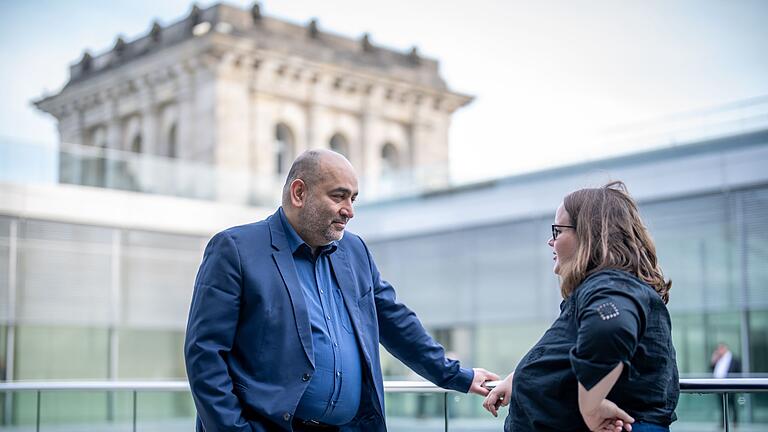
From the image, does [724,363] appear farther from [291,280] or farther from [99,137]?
[99,137]

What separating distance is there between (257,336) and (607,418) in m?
1.40

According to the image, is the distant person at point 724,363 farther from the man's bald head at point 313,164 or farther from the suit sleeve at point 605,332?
the suit sleeve at point 605,332

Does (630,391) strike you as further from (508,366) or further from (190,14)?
(190,14)

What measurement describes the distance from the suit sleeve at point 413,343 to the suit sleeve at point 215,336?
0.75 metres

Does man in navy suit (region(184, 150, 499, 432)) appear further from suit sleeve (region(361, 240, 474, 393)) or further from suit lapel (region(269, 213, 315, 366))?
suit sleeve (region(361, 240, 474, 393))

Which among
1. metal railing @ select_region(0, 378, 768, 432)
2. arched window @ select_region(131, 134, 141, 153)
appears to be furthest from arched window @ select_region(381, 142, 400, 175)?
metal railing @ select_region(0, 378, 768, 432)

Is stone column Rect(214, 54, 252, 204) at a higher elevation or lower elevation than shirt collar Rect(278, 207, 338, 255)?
higher

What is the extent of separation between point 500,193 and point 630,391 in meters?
24.0

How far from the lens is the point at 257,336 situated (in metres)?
4.25

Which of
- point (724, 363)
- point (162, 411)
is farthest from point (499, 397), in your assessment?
point (724, 363)

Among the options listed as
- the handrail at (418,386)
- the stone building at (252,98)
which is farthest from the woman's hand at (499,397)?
the stone building at (252,98)

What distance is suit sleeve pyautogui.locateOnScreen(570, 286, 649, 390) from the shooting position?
3.34 meters

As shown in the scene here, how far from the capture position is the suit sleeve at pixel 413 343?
478cm

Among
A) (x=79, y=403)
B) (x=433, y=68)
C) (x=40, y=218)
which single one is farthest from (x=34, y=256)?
(x=433, y=68)
